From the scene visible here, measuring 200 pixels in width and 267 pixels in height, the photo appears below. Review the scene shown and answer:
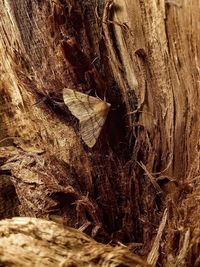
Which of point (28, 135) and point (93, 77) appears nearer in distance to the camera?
point (93, 77)

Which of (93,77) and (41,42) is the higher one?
(41,42)

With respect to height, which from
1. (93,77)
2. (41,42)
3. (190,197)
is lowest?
(190,197)

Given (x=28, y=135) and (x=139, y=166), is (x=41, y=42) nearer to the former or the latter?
(x=28, y=135)

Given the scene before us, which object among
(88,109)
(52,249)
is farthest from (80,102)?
(52,249)

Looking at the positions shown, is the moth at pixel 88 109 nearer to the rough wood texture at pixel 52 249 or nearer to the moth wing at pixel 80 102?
the moth wing at pixel 80 102

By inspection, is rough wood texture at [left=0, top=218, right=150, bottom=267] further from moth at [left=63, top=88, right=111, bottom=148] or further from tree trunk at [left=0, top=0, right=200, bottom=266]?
moth at [left=63, top=88, right=111, bottom=148]

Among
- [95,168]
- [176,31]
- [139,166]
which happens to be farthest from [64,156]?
[176,31]

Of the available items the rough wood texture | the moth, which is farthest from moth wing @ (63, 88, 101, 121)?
the rough wood texture

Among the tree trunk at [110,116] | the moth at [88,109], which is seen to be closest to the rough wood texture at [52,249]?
the tree trunk at [110,116]
